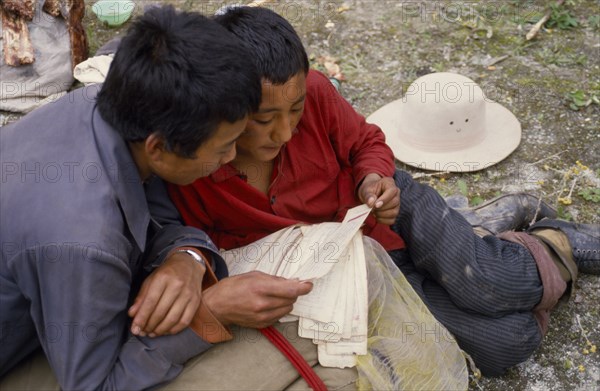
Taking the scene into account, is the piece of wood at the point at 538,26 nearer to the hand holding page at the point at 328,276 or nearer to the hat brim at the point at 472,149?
the hat brim at the point at 472,149

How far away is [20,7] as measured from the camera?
3.92 m

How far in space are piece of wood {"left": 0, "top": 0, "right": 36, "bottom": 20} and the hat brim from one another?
2.19 metres

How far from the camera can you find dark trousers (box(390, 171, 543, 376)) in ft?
7.86

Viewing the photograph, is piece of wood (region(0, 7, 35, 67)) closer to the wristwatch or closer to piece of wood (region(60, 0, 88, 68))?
piece of wood (region(60, 0, 88, 68))

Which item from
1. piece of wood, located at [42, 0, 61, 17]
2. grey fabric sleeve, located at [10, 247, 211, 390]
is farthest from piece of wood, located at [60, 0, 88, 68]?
grey fabric sleeve, located at [10, 247, 211, 390]

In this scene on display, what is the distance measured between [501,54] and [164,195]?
2.63 meters

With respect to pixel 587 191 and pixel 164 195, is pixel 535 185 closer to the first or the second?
pixel 587 191

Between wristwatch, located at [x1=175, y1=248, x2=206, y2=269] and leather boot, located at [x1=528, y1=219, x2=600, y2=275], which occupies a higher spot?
wristwatch, located at [x1=175, y1=248, x2=206, y2=269]

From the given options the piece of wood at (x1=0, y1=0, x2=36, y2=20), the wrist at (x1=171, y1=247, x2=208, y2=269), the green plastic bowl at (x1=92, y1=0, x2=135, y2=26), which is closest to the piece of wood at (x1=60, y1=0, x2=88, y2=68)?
the piece of wood at (x1=0, y1=0, x2=36, y2=20)

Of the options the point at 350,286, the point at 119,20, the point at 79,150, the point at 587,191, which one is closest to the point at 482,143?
the point at 587,191

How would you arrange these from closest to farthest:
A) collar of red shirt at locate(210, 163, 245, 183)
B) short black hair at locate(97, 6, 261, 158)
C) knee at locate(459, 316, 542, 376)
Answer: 1. short black hair at locate(97, 6, 261, 158)
2. collar of red shirt at locate(210, 163, 245, 183)
3. knee at locate(459, 316, 542, 376)

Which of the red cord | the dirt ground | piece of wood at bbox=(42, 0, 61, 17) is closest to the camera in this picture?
the red cord

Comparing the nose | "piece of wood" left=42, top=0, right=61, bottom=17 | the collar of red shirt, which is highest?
the nose

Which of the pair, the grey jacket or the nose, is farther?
the nose
